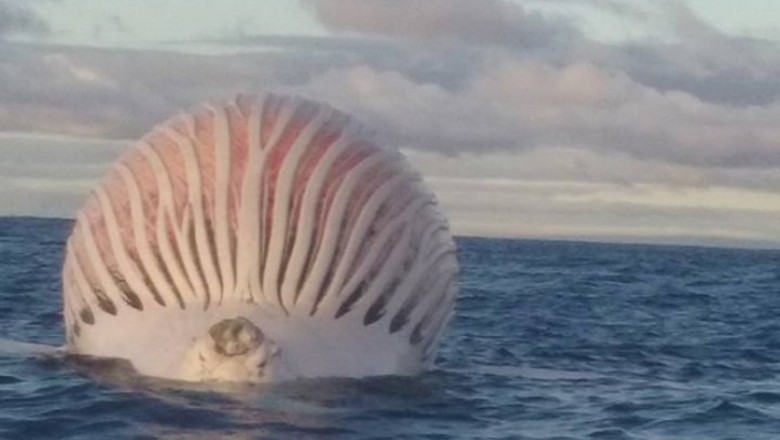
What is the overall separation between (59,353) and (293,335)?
11.2 ft

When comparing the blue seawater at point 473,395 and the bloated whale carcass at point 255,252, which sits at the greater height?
the bloated whale carcass at point 255,252

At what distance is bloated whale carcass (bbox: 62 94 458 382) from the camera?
570 inches

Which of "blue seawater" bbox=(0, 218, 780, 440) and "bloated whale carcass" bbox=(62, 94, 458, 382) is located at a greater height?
"bloated whale carcass" bbox=(62, 94, 458, 382)

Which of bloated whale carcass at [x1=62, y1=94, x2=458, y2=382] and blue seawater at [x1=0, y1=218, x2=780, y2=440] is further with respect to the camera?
bloated whale carcass at [x1=62, y1=94, x2=458, y2=382]

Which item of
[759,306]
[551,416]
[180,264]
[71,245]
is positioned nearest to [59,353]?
[71,245]

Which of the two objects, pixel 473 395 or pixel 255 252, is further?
pixel 473 395

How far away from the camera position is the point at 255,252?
14453mm

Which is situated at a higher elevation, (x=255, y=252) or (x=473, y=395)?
(x=255, y=252)

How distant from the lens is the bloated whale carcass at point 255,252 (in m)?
14.5

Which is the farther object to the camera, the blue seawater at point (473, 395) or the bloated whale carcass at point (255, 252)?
the bloated whale carcass at point (255, 252)

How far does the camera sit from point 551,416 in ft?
51.3

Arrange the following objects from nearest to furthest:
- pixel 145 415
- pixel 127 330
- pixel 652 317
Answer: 1. pixel 145 415
2. pixel 127 330
3. pixel 652 317

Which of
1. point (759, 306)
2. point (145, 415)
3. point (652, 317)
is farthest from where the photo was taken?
point (759, 306)

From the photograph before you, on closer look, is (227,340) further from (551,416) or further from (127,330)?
(551,416)
